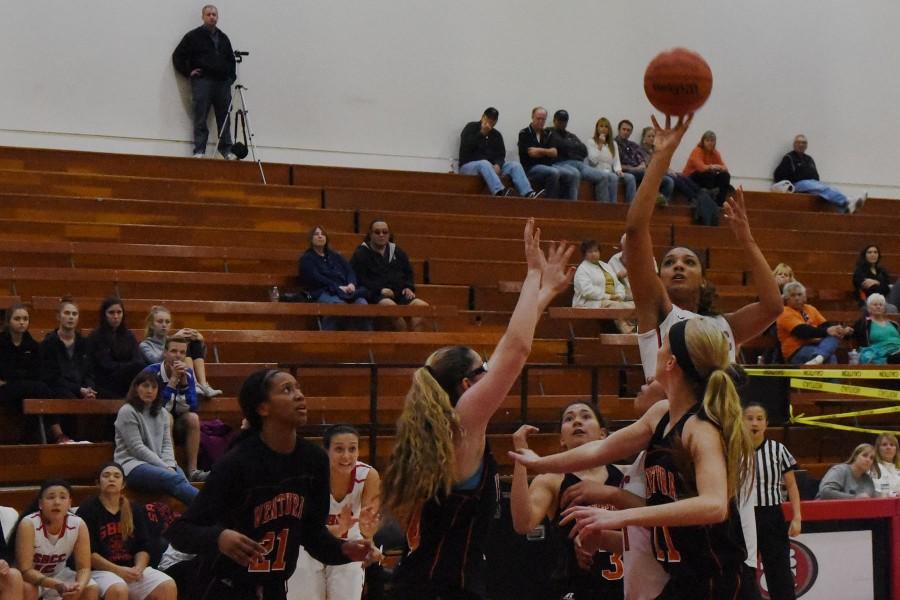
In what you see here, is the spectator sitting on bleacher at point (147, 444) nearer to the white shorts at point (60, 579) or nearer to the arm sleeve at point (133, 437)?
the arm sleeve at point (133, 437)

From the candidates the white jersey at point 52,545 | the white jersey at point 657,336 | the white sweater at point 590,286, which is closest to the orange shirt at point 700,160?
the white sweater at point 590,286

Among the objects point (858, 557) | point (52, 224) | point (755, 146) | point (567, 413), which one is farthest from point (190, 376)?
point (755, 146)

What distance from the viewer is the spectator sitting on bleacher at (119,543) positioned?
293 inches

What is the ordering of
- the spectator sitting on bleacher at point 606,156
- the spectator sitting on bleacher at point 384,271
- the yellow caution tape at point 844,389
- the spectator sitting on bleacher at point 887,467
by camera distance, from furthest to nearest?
1. the spectator sitting on bleacher at point 606,156
2. the spectator sitting on bleacher at point 384,271
3. the yellow caution tape at point 844,389
4. the spectator sitting on bleacher at point 887,467

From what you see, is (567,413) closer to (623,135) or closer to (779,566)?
(779,566)

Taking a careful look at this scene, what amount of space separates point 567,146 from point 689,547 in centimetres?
1103

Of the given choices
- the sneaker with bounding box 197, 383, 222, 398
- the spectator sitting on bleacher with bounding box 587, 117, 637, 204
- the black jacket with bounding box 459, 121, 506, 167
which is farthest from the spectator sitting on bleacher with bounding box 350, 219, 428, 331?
the spectator sitting on bleacher with bounding box 587, 117, 637, 204

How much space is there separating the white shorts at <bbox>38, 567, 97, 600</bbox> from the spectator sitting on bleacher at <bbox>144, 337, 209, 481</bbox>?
127 centimetres

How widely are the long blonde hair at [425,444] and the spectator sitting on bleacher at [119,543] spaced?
13.0 feet

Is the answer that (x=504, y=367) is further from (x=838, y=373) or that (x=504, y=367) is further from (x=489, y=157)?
(x=489, y=157)

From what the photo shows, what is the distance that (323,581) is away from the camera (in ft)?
23.7

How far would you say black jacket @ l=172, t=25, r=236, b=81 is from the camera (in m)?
13.2

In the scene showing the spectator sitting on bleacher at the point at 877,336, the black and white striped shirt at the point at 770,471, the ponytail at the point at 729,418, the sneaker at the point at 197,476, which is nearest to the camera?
the ponytail at the point at 729,418

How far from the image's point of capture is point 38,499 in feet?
24.3
